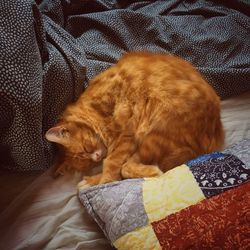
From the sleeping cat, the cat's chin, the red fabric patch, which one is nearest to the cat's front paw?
the sleeping cat

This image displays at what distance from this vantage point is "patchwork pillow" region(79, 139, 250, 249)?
110 cm

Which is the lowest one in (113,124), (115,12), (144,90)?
(113,124)

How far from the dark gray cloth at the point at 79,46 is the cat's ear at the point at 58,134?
4 cm

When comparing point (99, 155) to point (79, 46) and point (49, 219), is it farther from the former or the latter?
point (79, 46)

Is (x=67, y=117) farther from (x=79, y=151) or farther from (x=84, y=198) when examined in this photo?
(x=84, y=198)

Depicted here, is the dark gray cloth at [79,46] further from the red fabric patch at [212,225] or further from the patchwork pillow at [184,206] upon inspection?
the red fabric patch at [212,225]

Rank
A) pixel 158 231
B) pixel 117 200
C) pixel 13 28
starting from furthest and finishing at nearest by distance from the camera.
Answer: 1. pixel 13 28
2. pixel 117 200
3. pixel 158 231

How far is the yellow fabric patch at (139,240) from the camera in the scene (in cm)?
114

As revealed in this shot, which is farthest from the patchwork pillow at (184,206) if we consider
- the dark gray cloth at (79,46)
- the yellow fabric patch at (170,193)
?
the dark gray cloth at (79,46)

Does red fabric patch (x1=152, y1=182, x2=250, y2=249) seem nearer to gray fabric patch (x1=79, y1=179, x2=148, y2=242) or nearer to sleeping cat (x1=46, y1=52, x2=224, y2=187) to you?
gray fabric patch (x1=79, y1=179, x2=148, y2=242)

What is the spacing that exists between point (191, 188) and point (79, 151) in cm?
57

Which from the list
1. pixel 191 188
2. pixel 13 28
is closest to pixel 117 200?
pixel 191 188

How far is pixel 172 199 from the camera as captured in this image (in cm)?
121

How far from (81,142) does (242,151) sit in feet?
2.26
